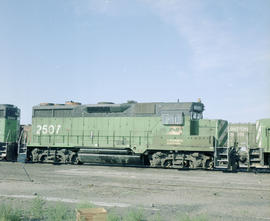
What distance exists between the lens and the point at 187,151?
52.9 ft

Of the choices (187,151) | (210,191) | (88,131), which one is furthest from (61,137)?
(210,191)

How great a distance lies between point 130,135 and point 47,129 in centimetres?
577

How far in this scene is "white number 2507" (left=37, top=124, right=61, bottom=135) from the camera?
19342 mm

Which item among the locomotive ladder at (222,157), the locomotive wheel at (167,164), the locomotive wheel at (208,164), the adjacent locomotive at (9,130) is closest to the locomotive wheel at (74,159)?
the adjacent locomotive at (9,130)

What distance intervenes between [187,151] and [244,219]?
395 inches

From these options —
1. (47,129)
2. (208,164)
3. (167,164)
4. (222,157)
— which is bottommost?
(167,164)

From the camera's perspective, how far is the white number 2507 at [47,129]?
19342 millimetres

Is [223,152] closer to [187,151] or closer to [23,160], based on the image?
[187,151]

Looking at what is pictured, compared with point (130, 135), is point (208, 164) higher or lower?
lower

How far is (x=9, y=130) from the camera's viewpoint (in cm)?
2131

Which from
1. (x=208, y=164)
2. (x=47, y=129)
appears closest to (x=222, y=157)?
(x=208, y=164)

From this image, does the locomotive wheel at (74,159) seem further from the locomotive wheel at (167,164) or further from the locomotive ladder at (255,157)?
the locomotive ladder at (255,157)

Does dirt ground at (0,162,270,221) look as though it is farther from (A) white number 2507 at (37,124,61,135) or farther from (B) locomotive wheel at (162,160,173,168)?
(A) white number 2507 at (37,124,61,135)

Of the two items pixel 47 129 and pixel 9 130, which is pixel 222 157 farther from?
pixel 9 130
